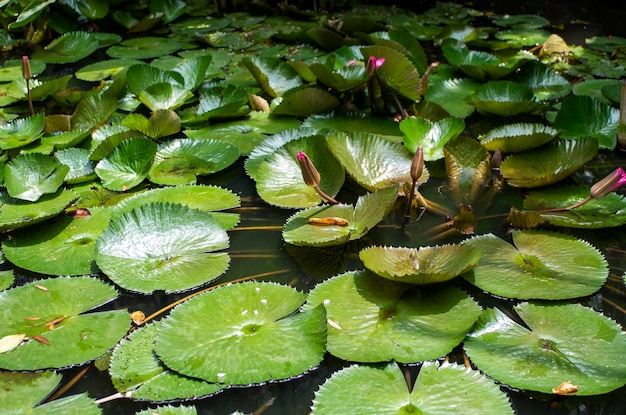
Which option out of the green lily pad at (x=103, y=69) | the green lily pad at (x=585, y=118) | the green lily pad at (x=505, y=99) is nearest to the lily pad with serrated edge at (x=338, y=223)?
the green lily pad at (x=505, y=99)

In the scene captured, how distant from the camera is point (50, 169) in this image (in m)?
2.38

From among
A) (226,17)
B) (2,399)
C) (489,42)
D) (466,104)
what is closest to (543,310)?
(2,399)

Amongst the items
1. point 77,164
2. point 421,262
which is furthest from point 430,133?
point 77,164

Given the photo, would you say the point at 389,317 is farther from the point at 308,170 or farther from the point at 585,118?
the point at 585,118

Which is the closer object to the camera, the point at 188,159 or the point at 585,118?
the point at 188,159

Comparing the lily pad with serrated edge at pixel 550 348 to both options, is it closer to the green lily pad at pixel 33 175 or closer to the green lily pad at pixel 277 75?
the green lily pad at pixel 33 175

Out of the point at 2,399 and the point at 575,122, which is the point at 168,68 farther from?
the point at 2,399

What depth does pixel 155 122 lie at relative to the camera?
2.78 meters

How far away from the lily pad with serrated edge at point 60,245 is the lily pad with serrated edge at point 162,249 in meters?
0.12

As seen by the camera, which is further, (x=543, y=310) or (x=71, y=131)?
(x=71, y=131)

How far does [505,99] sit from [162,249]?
6.58 ft

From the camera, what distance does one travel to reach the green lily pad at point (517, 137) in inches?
94.3

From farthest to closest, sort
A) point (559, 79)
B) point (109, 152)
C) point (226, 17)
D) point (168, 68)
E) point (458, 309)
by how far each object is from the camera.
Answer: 1. point (226, 17)
2. point (168, 68)
3. point (559, 79)
4. point (109, 152)
5. point (458, 309)

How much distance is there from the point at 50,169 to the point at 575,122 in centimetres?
246
